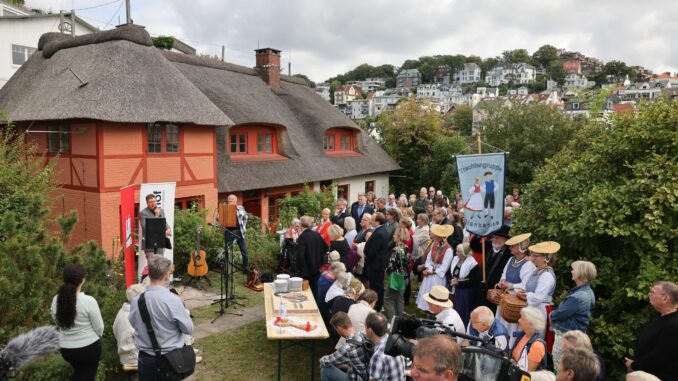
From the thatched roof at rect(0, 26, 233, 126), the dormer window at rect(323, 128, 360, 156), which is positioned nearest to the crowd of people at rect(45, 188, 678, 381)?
the thatched roof at rect(0, 26, 233, 126)

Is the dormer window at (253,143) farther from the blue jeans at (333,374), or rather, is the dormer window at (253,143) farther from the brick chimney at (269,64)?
the blue jeans at (333,374)

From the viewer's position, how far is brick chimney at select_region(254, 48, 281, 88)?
20.4m

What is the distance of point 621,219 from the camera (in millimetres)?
4957

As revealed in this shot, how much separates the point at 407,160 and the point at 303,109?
7273 millimetres

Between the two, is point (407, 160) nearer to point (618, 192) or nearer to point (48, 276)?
point (618, 192)

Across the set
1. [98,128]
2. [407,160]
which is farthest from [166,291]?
[407,160]

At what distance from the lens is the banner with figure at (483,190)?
247 inches

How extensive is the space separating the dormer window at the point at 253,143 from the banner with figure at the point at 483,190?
10.3 meters

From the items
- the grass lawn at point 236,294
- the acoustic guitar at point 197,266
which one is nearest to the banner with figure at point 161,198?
the acoustic guitar at point 197,266

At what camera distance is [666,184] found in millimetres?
4855

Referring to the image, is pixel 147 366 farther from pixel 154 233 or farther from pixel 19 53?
pixel 19 53

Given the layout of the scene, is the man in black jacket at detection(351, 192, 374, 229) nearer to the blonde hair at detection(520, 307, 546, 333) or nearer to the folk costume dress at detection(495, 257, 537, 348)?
the folk costume dress at detection(495, 257, 537, 348)

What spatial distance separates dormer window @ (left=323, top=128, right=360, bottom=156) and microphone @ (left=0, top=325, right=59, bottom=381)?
17.8 m

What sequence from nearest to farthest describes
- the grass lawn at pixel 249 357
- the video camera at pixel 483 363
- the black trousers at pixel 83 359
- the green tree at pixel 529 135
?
the video camera at pixel 483 363
the black trousers at pixel 83 359
the grass lawn at pixel 249 357
the green tree at pixel 529 135
